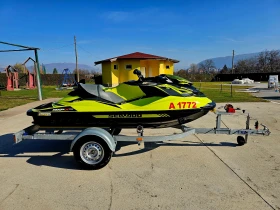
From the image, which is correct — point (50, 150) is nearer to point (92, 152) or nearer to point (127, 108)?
point (92, 152)

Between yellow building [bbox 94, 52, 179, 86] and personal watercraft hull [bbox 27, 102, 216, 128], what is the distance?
2033 centimetres

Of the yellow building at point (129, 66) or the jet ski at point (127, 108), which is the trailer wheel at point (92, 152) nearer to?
the jet ski at point (127, 108)

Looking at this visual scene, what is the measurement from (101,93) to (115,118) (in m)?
0.57

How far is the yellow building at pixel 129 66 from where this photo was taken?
25.2 m

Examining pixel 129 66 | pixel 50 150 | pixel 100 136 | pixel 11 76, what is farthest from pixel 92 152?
pixel 11 76

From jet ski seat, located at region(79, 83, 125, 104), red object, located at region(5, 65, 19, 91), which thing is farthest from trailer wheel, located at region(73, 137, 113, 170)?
red object, located at region(5, 65, 19, 91)

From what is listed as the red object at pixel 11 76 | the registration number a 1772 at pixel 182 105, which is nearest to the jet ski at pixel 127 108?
the registration number a 1772 at pixel 182 105

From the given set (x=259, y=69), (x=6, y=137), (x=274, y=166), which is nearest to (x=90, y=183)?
(x=274, y=166)

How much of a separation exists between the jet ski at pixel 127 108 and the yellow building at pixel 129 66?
2032 cm

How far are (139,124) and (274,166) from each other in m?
2.55

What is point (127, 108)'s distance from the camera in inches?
168

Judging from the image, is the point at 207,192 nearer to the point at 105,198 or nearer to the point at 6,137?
the point at 105,198

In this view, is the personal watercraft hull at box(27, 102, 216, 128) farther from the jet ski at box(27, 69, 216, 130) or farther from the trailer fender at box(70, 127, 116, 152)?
the trailer fender at box(70, 127, 116, 152)

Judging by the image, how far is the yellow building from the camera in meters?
25.2
